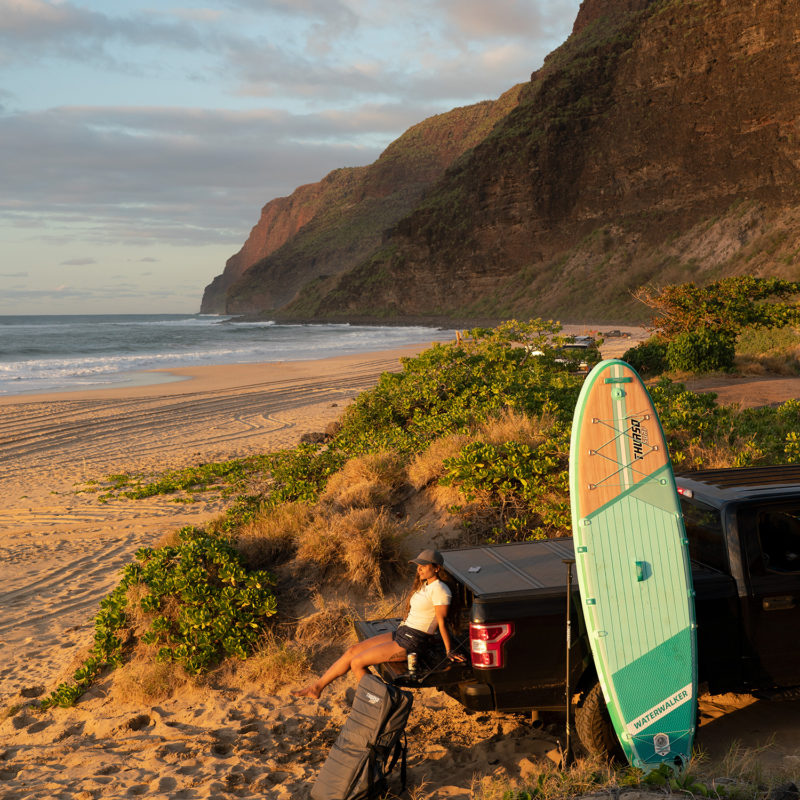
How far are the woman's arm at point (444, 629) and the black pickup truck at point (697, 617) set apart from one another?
7 cm

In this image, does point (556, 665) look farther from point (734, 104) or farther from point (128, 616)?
point (734, 104)

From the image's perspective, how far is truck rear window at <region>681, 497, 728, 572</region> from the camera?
16.1 ft

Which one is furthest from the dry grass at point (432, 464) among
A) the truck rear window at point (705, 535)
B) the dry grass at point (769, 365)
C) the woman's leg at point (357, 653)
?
the dry grass at point (769, 365)

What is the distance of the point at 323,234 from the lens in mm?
176875

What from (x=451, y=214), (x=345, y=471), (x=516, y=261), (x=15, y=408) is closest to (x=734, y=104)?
(x=516, y=261)

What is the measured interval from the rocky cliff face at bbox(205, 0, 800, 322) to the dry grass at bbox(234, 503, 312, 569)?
190 ft

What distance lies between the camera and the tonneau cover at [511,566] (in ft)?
15.2

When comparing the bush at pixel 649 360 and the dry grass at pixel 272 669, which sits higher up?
the bush at pixel 649 360

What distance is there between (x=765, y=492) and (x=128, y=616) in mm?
5452

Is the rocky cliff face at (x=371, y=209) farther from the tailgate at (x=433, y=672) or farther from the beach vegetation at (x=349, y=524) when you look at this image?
the tailgate at (x=433, y=672)

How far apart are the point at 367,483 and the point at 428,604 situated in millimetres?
3907

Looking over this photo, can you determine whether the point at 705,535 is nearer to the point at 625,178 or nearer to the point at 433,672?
the point at 433,672

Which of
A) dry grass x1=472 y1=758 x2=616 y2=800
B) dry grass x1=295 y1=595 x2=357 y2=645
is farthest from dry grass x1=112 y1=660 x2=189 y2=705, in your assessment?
dry grass x1=472 y1=758 x2=616 y2=800

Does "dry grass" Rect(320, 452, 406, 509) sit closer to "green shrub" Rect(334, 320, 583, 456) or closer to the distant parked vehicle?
"green shrub" Rect(334, 320, 583, 456)
